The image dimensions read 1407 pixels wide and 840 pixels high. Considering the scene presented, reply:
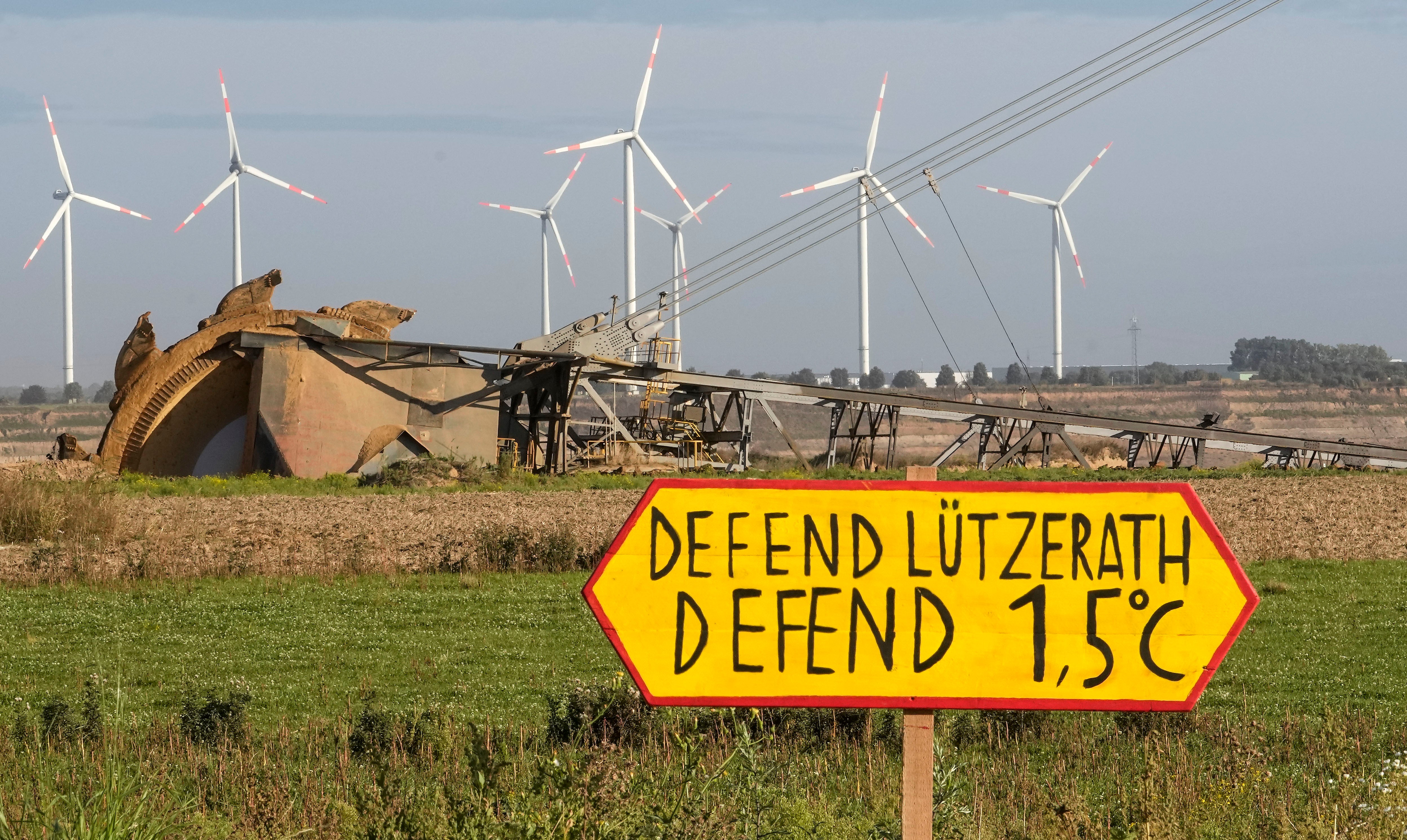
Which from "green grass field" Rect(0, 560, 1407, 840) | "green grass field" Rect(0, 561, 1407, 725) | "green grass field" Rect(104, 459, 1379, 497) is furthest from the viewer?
"green grass field" Rect(104, 459, 1379, 497)

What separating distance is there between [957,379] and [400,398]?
107689 mm

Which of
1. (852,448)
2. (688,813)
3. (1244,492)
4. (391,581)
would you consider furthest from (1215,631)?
(852,448)

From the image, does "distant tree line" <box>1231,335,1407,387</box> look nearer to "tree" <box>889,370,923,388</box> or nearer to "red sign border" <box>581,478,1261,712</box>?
"tree" <box>889,370,923,388</box>

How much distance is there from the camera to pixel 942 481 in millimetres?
3934

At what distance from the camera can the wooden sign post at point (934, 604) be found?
404 cm

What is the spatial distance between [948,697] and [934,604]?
1.02 feet

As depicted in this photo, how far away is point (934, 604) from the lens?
4.08 m

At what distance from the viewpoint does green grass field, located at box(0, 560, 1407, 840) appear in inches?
213

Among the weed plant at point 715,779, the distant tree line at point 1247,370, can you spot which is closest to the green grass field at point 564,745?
the weed plant at point 715,779

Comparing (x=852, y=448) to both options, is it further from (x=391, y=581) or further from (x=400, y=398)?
(x=391, y=581)

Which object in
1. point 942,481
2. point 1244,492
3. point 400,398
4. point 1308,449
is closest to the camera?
point 942,481

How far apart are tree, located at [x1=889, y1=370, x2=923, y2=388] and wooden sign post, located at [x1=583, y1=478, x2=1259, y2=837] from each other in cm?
12257

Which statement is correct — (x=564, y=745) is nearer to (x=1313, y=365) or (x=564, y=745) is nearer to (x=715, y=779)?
(x=715, y=779)

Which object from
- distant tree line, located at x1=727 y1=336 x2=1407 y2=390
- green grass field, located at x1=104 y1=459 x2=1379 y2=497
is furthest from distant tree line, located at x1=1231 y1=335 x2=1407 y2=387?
green grass field, located at x1=104 y1=459 x2=1379 y2=497
